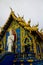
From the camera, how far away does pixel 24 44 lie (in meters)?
13.9

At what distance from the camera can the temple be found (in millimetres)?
13406

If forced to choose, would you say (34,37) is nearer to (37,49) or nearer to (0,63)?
(37,49)

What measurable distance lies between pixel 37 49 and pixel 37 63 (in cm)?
97

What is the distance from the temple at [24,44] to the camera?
13406 millimetres

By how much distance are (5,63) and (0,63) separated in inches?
15.4

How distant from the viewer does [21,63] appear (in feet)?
44.3

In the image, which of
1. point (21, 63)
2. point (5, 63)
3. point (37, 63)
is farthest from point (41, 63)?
point (5, 63)

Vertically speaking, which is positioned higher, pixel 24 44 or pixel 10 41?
pixel 10 41

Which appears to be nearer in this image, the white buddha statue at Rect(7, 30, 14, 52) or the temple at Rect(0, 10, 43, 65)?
the temple at Rect(0, 10, 43, 65)

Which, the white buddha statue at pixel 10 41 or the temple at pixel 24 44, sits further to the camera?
the white buddha statue at pixel 10 41

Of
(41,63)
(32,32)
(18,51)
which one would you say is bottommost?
(41,63)

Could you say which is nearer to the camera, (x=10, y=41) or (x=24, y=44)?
(x=24, y=44)

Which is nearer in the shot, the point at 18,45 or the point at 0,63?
the point at 0,63

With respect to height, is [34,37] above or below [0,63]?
above
